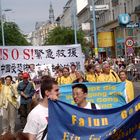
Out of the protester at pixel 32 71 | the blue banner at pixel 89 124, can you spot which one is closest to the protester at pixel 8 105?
the protester at pixel 32 71

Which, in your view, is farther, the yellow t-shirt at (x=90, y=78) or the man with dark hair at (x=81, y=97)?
the yellow t-shirt at (x=90, y=78)

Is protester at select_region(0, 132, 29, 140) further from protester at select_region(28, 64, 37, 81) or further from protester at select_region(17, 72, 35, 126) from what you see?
protester at select_region(28, 64, 37, 81)

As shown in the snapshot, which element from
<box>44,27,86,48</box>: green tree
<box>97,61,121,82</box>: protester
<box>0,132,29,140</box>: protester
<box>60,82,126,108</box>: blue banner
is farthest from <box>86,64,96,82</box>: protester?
<box>44,27,86,48</box>: green tree

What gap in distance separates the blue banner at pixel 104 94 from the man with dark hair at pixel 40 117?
574 cm

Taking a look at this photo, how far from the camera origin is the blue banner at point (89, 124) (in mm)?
5383

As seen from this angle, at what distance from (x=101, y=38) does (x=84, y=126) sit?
190 ft

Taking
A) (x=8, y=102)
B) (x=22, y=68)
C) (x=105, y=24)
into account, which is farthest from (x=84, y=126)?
(x=105, y=24)

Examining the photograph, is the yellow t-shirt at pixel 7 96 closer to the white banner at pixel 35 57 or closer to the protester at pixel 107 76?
the white banner at pixel 35 57

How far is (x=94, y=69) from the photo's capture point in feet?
45.8

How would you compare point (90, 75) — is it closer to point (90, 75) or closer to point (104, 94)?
point (90, 75)

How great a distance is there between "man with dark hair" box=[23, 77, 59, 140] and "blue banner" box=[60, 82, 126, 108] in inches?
226

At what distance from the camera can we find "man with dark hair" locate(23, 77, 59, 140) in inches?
216

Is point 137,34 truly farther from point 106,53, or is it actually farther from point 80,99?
point 80,99

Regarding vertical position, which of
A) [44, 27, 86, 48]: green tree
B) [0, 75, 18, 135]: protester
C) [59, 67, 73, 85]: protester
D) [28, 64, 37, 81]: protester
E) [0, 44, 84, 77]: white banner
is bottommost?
[0, 75, 18, 135]: protester
